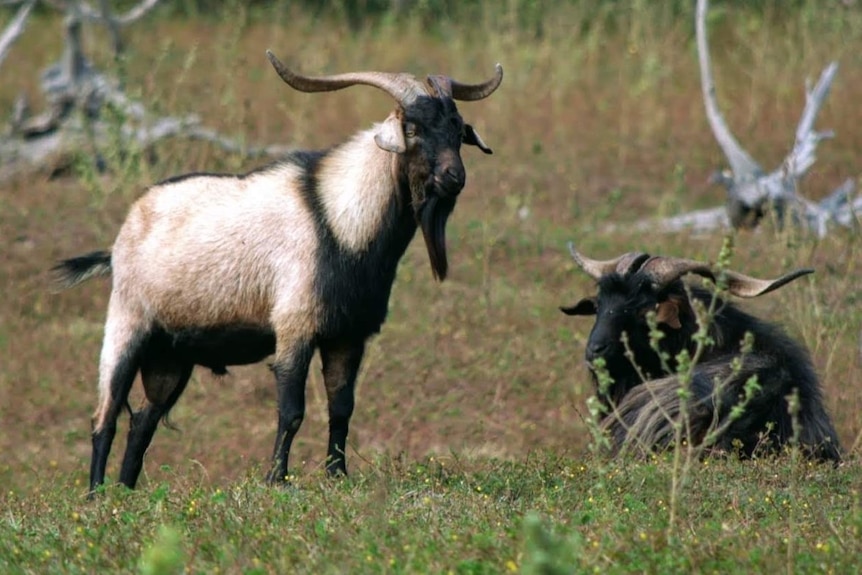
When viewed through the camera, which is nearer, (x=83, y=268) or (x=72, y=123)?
(x=83, y=268)

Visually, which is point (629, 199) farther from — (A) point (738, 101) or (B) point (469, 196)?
(A) point (738, 101)

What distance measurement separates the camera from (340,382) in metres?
7.38

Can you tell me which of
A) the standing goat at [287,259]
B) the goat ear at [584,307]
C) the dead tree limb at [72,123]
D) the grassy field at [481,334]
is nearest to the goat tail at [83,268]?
the standing goat at [287,259]

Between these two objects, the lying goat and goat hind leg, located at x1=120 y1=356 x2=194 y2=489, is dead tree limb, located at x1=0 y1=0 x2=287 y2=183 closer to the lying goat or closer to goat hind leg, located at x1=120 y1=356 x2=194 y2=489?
goat hind leg, located at x1=120 y1=356 x2=194 y2=489

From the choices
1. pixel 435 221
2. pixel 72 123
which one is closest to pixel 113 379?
pixel 435 221

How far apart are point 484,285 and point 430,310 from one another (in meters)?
0.55

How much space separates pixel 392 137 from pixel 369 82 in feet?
1.45

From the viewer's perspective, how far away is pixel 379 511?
16.4 ft

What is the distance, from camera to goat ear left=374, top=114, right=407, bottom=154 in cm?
700

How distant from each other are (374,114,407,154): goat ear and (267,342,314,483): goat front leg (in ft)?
3.41

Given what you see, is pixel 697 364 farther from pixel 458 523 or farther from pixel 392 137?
pixel 458 523

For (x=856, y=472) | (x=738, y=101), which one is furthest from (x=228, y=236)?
(x=738, y=101)

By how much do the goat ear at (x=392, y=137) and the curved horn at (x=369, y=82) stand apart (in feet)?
0.39

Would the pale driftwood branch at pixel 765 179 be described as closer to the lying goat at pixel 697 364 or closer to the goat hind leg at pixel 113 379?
the lying goat at pixel 697 364
